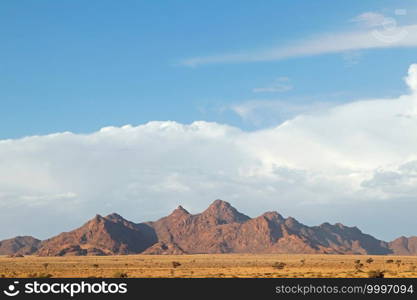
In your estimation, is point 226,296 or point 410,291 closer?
point 226,296

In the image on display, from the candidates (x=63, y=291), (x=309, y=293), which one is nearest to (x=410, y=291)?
(x=309, y=293)

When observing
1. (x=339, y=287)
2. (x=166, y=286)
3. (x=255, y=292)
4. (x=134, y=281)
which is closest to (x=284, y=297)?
(x=255, y=292)

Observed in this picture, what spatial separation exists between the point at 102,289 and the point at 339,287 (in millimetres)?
16384

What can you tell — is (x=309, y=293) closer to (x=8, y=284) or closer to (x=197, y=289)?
(x=197, y=289)

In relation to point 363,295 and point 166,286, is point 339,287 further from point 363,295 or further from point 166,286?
point 166,286

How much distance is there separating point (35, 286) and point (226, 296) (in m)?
13.5

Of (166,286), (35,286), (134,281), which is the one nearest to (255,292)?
(166,286)

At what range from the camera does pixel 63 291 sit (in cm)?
3956

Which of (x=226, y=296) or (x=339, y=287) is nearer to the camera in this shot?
(x=226, y=296)

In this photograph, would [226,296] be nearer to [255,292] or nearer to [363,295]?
[255,292]

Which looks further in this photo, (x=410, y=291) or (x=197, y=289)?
(x=410, y=291)

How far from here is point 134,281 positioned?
134ft

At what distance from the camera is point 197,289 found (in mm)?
38406

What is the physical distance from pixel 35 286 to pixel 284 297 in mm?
17209
